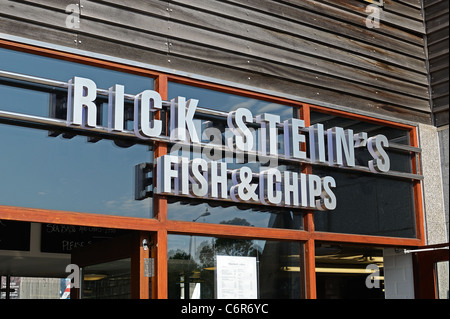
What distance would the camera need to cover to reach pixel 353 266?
7.70 metres

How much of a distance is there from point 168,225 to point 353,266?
9.47ft

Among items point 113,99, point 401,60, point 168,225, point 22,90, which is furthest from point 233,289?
point 401,60

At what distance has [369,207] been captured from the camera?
7195 millimetres

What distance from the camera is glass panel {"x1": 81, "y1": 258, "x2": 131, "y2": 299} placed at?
19.2 feet

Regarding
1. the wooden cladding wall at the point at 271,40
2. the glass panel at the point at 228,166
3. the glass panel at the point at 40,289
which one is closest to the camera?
the wooden cladding wall at the point at 271,40

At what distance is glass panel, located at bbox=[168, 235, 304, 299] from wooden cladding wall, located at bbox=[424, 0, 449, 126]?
9.12ft

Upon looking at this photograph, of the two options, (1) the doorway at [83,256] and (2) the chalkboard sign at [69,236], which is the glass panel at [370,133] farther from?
(2) the chalkboard sign at [69,236]

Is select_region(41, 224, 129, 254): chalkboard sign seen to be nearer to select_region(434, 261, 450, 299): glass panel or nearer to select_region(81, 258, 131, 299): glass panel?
select_region(81, 258, 131, 299): glass panel

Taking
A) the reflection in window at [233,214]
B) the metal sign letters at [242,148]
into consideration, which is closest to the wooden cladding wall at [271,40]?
the metal sign letters at [242,148]

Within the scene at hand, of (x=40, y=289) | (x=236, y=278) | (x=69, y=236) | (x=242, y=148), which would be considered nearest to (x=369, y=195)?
(x=242, y=148)

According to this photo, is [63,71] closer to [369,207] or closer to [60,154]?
[60,154]

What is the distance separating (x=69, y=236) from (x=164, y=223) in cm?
316

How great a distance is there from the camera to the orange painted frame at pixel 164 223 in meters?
5.25

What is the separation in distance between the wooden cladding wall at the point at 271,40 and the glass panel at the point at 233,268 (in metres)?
1.60
